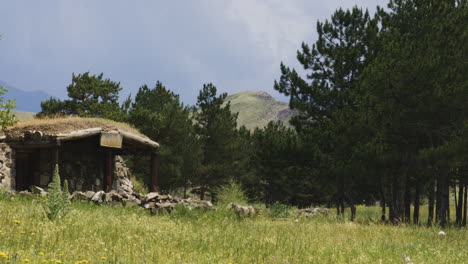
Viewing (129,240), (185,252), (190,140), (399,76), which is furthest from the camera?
(190,140)

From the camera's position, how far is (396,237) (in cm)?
980

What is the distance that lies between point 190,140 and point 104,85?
28.2 ft

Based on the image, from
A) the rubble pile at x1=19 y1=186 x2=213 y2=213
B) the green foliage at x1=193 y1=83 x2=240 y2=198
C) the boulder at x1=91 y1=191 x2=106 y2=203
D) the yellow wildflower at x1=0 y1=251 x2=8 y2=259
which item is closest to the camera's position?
the yellow wildflower at x1=0 y1=251 x2=8 y2=259

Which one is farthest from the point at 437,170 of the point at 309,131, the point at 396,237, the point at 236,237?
the point at 236,237

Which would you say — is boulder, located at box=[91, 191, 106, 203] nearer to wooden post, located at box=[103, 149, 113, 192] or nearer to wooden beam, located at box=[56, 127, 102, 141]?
wooden beam, located at box=[56, 127, 102, 141]

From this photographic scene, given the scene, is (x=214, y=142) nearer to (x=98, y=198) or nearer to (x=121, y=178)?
(x=121, y=178)

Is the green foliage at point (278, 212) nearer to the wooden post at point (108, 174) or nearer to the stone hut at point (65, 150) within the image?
the stone hut at point (65, 150)

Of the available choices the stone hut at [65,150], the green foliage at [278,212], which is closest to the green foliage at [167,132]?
the stone hut at [65,150]

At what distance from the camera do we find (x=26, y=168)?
18453 millimetres

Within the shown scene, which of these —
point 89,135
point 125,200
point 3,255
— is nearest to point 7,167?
point 89,135

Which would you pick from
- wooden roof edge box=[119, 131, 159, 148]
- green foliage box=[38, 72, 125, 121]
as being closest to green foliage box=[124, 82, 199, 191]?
green foliage box=[38, 72, 125, 121]

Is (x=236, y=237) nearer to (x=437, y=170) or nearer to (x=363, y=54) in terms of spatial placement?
(x=437, y=170)

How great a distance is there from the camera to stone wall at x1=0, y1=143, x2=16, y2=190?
16219mm

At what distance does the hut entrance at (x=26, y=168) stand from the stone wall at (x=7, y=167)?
135cm
